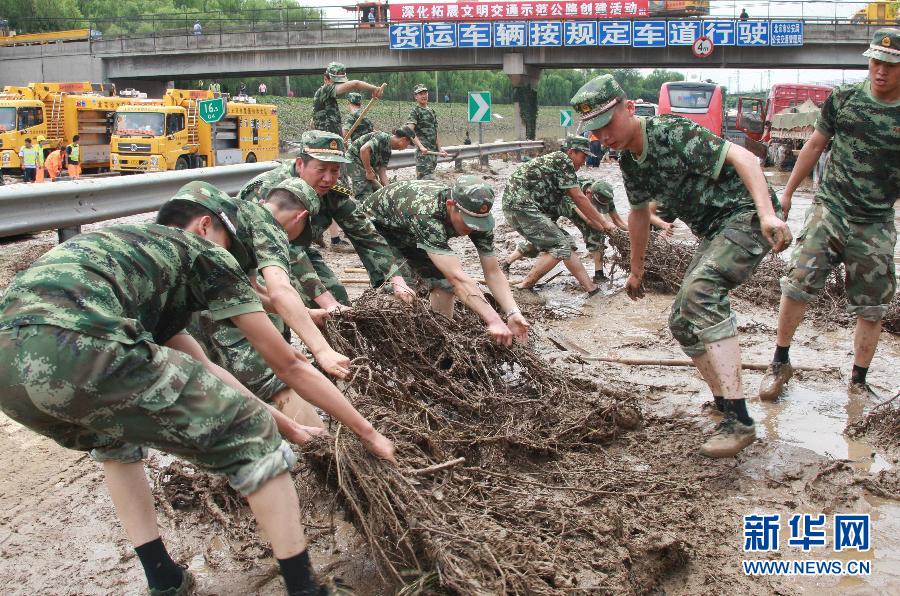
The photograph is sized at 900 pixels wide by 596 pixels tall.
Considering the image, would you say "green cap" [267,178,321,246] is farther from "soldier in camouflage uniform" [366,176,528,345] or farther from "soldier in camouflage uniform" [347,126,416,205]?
"soldier in camouflage uniform" [347,126,416,205]

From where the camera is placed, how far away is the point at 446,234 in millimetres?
4980

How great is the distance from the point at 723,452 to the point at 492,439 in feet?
3.67

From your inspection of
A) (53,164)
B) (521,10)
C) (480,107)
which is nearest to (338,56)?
(521,10)

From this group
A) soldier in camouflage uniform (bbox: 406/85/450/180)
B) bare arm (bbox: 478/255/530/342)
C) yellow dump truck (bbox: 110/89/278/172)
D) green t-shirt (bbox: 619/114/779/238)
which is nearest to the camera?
green t-shirt (bbox: 619/114/779/238)

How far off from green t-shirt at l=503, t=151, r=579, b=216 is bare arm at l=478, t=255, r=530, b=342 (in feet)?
9.45

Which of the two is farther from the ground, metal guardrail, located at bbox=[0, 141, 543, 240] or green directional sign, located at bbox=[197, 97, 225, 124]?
green directional sign, located at bbox=[197, 97, 225, 124]

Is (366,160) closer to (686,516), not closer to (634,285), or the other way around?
(634,285)

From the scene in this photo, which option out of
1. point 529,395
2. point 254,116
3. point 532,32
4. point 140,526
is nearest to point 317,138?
point 529,395

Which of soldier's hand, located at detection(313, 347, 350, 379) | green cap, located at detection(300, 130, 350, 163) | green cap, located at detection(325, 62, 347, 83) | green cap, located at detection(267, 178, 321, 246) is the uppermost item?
green cap, located at detection(325, 62, 347, 83)

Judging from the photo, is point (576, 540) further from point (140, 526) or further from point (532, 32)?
point (532, 32)

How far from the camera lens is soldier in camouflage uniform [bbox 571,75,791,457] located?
3.88 metres

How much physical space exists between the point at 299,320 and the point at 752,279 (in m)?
5.34

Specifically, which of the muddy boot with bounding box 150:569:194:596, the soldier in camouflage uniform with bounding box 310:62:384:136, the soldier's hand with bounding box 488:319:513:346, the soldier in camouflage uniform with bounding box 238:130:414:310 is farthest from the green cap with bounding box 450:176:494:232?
the soldier in camouflage uniform with bounding box 310:62:384:136

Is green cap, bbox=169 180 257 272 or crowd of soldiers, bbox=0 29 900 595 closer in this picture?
crowd of soldiers, bbox=0 29 900 595
